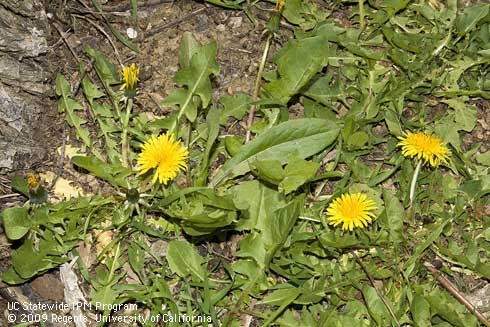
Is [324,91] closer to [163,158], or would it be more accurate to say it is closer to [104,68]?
[163,158]

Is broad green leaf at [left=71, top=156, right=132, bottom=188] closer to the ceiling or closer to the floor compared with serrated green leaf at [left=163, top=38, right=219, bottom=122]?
closer to the floor

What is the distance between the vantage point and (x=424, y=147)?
3146 mm

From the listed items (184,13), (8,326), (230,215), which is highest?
(184,13)

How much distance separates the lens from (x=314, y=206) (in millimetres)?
3188

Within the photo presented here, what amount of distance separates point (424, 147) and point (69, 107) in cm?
165

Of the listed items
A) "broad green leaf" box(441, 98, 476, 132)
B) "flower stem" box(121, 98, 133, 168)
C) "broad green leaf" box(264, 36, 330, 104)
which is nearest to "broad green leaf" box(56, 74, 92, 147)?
"flower stem" box(121, 98, 133, 168)

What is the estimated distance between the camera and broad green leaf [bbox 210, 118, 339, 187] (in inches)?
124

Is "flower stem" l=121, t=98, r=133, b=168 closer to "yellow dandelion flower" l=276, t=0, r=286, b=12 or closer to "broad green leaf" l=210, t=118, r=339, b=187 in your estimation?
"broad green leaf" l=210, t=118, r=339, b=187

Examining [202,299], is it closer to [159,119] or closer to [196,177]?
[196,177]

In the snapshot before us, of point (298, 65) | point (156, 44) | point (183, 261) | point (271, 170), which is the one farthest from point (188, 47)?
point (183, 261)

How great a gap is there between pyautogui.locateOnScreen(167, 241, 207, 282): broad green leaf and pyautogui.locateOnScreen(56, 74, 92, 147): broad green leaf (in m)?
0.66

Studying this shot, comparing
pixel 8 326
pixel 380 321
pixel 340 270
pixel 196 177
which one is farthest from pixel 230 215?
pixel 8 326

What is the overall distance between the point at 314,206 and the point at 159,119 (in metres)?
0.81

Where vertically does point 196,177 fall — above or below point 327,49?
below
